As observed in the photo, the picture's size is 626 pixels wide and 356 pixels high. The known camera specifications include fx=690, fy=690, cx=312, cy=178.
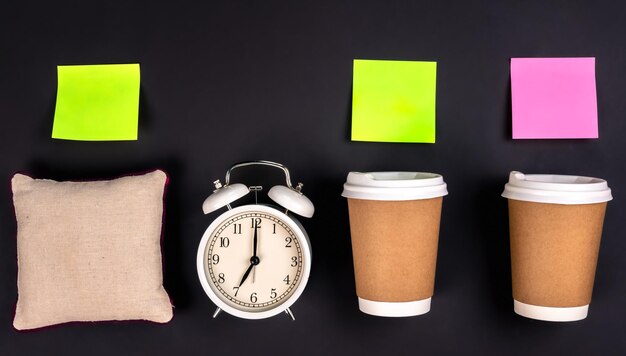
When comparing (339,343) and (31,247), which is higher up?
(31,247)

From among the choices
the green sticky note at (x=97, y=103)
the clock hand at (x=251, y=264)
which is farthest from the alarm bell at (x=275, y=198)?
the green sticky note at (x=97, y=103)

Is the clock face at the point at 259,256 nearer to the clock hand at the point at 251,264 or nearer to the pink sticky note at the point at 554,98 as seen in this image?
the clock hand at the point at 251,264

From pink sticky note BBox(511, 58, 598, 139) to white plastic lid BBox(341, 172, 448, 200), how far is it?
0.77 feet

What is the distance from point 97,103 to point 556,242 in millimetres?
887

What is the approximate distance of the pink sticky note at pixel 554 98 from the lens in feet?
4.25

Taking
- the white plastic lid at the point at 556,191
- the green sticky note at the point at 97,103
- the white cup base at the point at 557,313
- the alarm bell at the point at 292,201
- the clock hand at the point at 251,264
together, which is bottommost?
the white cup base at the point at 557,313

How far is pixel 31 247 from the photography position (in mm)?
1248

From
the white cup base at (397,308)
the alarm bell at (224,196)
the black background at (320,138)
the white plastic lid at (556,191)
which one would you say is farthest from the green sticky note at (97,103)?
the white plastic lid at (556,191)

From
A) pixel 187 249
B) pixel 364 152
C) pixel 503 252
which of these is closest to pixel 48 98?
pixel 187 249

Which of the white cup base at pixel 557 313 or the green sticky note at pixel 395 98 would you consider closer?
the white cup base at pixel 557 313

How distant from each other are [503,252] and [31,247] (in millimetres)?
879

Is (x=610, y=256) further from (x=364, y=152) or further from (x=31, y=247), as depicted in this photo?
(x=31, y=247)

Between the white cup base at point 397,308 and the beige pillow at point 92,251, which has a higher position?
the beige pillow at point 92,251

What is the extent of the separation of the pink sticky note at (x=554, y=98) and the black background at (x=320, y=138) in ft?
0.07
